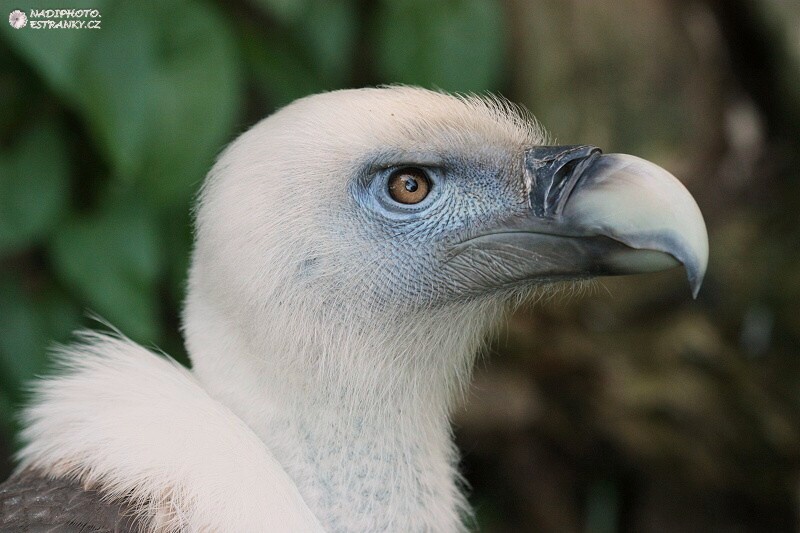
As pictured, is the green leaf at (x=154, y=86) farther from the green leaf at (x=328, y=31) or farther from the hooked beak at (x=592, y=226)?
the hooked beak at (x=592, y=226)

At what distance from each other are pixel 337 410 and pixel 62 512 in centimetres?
41

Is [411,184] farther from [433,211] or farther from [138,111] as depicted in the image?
[138,111]

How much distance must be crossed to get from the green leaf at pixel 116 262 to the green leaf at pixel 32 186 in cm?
6

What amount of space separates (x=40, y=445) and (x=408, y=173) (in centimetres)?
72

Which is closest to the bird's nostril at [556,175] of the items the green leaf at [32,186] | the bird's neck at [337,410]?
the bird's neck at [337,410]

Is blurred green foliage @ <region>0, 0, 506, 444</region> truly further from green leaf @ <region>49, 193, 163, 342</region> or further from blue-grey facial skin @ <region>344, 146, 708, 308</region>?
blue-grey facial skin @ <region>344, 146, 708, 308</region>

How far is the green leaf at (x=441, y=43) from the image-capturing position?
2.12 meters

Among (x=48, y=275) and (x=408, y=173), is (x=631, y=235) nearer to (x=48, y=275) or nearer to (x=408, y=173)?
(x=408, y=173)

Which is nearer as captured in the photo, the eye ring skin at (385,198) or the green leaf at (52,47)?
the eye ring skin at (385,198)

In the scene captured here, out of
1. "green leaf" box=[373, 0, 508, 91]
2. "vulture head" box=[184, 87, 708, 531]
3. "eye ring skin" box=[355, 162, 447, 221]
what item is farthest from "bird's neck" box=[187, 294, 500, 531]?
"green leaf" box=[373, 0, 508, 91]

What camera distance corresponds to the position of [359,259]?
1.36m

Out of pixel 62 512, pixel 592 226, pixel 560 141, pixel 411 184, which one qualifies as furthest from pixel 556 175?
pixel 560 141

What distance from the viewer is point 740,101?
9.57 feet

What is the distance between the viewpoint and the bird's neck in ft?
4.37
